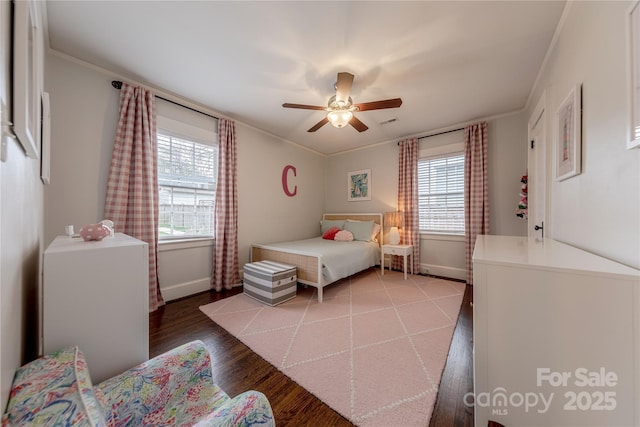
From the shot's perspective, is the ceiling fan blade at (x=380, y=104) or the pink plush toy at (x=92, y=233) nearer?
the pink plush toy at (x=92, y=233)

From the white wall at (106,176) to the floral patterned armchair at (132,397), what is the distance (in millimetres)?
2099

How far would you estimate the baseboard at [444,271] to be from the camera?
346 cm

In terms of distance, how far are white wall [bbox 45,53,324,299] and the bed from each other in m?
0.68

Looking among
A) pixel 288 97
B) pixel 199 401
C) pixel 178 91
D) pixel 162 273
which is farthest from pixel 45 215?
pixel 288 97

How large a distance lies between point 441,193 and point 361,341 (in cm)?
286

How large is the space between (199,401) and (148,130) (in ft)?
8.76

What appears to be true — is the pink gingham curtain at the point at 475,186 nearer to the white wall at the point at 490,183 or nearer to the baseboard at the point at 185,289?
the white wall at the point at 490,183

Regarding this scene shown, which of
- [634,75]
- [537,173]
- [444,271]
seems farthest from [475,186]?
[634,75]

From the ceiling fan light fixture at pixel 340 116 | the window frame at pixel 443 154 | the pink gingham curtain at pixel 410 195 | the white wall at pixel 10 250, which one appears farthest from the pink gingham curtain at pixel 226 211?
the window frame at pixel 443 154

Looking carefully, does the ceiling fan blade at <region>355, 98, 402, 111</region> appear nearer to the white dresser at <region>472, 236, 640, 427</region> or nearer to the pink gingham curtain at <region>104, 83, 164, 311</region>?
the white dresser at <region>472, 236, 640, 427</region>

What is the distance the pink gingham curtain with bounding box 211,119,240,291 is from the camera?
3.06m

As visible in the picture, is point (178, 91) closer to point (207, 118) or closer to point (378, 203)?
point (207, 118)

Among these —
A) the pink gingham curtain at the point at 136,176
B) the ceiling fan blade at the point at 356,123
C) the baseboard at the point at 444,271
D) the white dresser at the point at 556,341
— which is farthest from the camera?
the baseboard at the point at 444,271

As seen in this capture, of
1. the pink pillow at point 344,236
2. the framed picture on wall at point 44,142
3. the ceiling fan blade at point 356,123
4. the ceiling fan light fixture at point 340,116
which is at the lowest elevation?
the pink pillow at point 344,236
